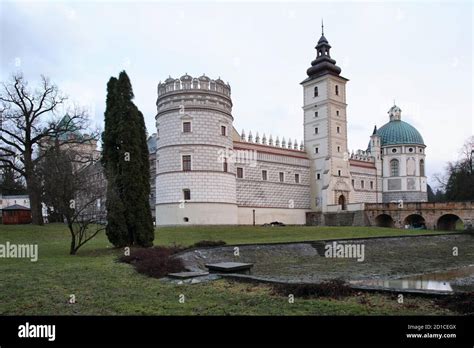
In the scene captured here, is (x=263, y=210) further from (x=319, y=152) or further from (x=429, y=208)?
(x=429, y=208)

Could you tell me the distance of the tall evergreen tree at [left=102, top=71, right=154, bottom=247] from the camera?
20250 millimetres

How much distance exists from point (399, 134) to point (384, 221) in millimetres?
22712

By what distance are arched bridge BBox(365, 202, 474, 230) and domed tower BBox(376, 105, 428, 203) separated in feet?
50.1

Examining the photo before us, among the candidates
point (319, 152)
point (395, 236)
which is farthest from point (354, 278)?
point (319, 152)

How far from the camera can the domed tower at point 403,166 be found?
64750 mm

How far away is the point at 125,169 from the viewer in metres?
20.9

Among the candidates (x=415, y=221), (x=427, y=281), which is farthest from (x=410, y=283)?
(x=415, y=221)

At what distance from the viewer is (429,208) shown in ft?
149

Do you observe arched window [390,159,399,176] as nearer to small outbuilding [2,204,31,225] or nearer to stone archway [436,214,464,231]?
stone archway [436,214,464,231]

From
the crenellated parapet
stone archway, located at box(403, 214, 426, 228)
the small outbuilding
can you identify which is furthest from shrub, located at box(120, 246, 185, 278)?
stone archway, located at box(403, 214, 426, 228)

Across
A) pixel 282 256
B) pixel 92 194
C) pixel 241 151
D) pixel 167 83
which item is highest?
pixel 167 83

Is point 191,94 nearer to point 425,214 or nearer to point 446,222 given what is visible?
point 425,214

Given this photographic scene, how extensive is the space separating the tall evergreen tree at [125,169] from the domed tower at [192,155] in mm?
16461
